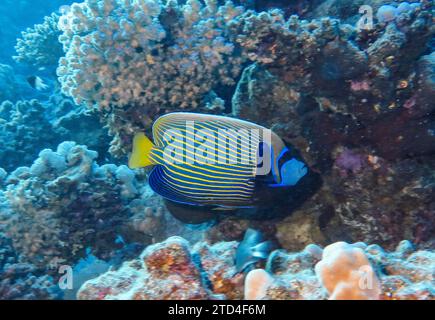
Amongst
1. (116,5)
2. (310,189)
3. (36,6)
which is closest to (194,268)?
(310,189)

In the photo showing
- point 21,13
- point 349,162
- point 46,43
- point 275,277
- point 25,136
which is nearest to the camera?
point 275,277

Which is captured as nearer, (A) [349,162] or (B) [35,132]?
(A) [349,162]

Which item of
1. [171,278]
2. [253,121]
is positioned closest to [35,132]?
[253,121]

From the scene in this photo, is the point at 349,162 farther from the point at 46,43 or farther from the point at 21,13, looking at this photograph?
the point at 21,13

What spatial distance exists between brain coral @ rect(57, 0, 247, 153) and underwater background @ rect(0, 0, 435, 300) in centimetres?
1

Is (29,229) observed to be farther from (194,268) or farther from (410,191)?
(410,191)

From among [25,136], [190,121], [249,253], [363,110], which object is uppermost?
[25,136]

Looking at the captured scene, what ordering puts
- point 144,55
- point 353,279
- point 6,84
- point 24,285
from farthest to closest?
point 6,84 < point 144,55 < point 24,285 < point 353,279

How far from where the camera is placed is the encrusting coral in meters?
1.59

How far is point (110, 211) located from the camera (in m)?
3.62

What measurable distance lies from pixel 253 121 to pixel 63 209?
6.97 feet

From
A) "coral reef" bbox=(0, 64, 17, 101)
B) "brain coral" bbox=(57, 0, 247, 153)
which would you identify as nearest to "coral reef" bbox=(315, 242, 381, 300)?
"brain coral" bbox=(57, 0, 247, 153)

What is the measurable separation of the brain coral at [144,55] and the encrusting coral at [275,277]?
6.05ft

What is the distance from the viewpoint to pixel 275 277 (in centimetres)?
190
